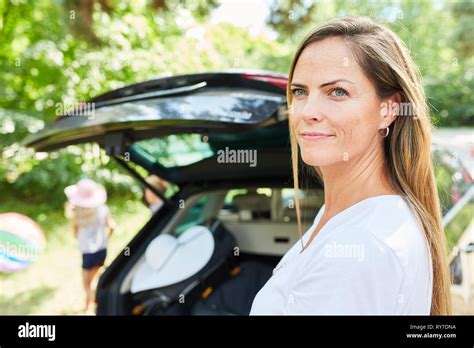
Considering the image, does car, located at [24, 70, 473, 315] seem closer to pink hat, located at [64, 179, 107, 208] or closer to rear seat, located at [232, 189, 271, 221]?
rear seat, located at [232, 189, 271, 221]

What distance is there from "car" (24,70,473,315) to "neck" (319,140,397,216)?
569 millimetres

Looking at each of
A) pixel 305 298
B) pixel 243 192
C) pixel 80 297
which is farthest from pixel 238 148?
pixel 80 297

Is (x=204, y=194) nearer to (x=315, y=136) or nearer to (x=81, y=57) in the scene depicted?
(x=315, y=136)

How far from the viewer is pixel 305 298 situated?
98cm

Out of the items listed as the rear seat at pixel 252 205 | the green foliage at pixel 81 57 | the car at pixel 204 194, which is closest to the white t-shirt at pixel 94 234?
the green foliage at pixel 81 57

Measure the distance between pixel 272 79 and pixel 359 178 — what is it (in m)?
0.75

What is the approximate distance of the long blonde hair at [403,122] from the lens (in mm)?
1093

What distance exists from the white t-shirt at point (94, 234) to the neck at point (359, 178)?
3725 mm

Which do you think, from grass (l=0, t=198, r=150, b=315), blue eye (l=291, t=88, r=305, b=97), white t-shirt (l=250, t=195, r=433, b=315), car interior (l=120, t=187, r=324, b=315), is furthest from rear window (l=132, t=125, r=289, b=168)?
grass (l=0, t=198, r=150, b=315)

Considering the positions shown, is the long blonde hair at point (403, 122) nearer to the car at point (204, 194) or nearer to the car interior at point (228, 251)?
the car at point (204, 194)
